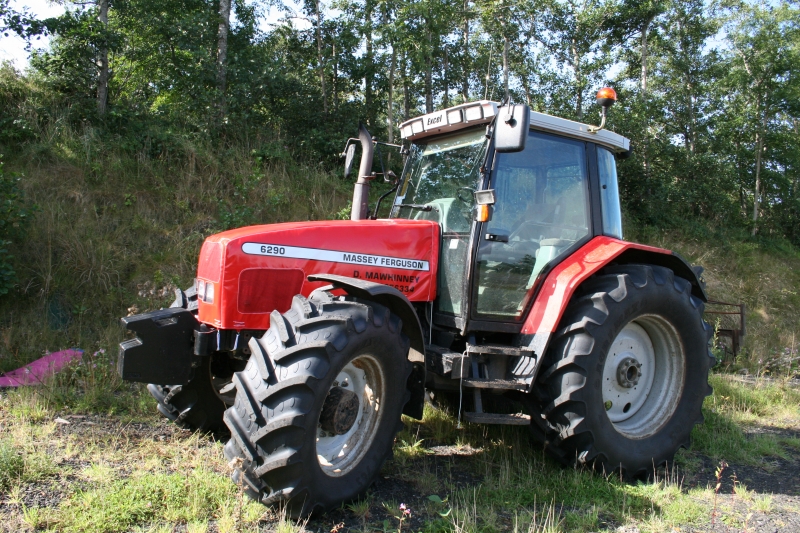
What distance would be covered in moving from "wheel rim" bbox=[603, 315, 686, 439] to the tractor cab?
73cm

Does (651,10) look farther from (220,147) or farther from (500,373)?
(500,373)

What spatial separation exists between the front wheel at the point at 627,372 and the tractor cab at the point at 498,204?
39 centimetres

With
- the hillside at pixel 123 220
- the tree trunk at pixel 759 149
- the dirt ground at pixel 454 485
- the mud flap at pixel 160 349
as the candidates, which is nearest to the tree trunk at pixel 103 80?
the hillside at pixel 123 220

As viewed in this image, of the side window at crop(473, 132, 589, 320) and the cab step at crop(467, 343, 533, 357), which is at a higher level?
the side window at crop(473, 132, 589, 320)

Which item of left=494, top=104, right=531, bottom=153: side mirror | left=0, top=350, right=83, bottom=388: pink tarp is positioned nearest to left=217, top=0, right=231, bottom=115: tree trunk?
left=0, top=350, right=83, bottom=388: pink tarp

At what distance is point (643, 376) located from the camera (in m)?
4.25

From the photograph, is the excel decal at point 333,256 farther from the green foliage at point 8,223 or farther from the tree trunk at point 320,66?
the tree trunk at point 320,66

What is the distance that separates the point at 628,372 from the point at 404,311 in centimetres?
176

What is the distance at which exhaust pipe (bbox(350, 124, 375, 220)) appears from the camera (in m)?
4.23

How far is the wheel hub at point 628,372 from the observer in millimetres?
4043

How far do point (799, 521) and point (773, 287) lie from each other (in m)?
12.8

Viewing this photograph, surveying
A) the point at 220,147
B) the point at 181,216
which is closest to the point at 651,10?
the point at 220,147

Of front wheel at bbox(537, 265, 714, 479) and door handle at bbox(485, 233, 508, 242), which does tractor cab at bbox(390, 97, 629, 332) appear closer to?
door handle at bbox(485, 233, 508, 242)

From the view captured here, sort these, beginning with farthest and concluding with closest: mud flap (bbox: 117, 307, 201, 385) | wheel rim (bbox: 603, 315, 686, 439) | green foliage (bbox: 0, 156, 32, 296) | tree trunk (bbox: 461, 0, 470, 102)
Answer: tree trunk (bbox: 461, 0, 470, 102) → green foliage (bbox: 0, 156, 32, 296) → wheel rim (bbox: 603, 315, 686, 439) → mud flap (bbox: 117, 307, 201, 385)
